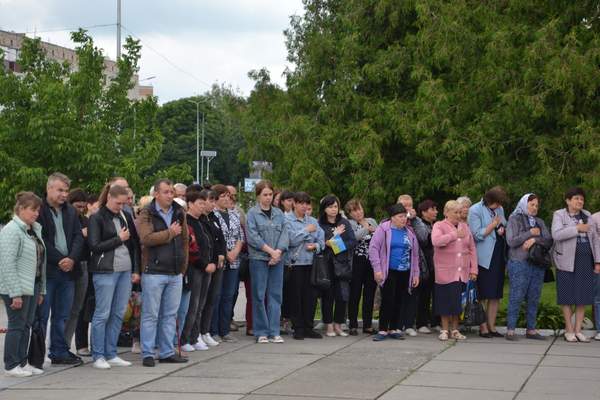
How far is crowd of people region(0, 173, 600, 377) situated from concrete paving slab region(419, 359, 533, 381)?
2.22 meters

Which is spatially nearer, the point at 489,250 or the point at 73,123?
the point at 489,250

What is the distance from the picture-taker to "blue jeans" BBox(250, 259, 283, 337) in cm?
1334

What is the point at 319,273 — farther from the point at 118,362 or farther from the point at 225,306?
the point at 118,362

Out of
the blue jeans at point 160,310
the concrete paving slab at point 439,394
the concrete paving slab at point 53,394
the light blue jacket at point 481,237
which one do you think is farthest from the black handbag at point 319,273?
the concrete paving slab at point 53,394

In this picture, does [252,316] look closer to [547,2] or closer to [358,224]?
[358,224]

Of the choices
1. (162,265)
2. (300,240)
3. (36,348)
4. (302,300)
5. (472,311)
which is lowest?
(36,348)

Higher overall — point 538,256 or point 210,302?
point 538,256

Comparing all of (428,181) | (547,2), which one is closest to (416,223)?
(547,2)

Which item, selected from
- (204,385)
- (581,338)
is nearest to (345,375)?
(204,385)

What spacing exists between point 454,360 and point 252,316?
9.81 feet

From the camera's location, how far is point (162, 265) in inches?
440

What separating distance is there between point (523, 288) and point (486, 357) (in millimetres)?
2186

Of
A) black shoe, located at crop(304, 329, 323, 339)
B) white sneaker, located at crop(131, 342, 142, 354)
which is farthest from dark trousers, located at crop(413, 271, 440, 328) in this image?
white sneaker, located at crop(131, 342, 142, 354)

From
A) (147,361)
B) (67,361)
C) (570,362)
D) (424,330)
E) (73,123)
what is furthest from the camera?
(73,123)
